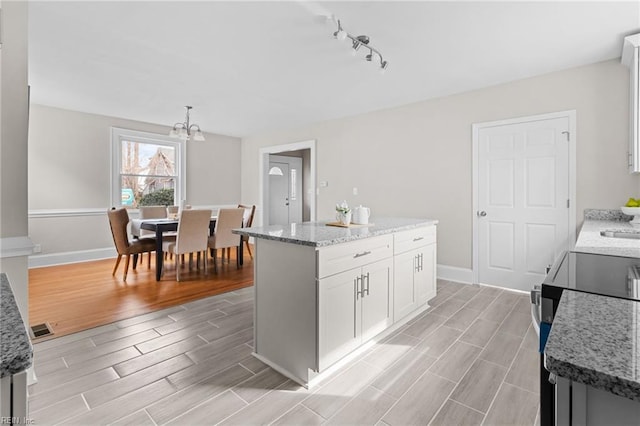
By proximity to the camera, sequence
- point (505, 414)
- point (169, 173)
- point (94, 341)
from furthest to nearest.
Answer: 1. point (169, 173)
2. point (94, 341)
3. point (505, 414)

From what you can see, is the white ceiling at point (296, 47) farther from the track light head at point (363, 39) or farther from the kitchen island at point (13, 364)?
the kitchen island at point (13, 364)

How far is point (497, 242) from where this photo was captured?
3789 millimetres

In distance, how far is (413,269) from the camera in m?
2.79

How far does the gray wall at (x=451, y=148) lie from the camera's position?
10.1ft

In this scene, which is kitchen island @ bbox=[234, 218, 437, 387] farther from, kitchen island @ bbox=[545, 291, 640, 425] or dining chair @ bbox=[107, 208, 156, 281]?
dining chair @ bbox=[107, 208, 156, 281]

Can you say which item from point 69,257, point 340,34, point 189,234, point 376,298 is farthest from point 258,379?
point 69,257

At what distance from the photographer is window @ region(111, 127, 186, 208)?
18.0 ft

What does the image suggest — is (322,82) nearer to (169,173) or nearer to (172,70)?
(172,70)

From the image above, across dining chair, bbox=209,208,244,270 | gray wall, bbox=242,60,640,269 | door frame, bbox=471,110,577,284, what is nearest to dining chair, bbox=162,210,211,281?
dining chair, bbox=209,208,244,270

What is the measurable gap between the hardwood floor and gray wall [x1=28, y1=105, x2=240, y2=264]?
19.4 inches

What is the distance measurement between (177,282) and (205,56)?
267 cm

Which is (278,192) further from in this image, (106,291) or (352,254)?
(352,254)

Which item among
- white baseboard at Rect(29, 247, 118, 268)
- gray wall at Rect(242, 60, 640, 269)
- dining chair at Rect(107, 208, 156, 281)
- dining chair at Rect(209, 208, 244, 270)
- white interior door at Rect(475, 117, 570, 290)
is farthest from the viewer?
white baseboard at Rect(29, 247, 118, 268)

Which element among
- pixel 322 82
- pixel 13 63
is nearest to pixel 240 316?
pixel 13 63
